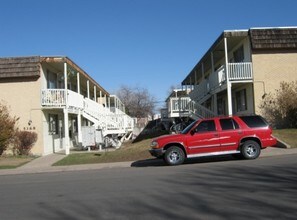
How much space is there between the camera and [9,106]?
26.7m

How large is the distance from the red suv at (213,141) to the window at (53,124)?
46.2 feet

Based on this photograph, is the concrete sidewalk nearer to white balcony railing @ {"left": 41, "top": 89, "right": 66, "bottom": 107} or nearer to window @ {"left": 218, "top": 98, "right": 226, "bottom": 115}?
white balcony railing @ {"left": 41, "top": 89, "right": 66, "bottom": 107}

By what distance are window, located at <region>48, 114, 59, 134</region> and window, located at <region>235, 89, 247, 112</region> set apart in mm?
13418

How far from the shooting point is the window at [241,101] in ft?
96.8

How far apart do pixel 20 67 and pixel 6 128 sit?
389 cm

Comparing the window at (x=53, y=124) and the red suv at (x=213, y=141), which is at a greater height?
the window at (x=53, y=124)

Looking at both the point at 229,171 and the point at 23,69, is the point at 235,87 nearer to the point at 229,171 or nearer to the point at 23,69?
the point at 23,69

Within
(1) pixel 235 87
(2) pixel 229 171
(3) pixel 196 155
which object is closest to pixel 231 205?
(2) pixel 229 171

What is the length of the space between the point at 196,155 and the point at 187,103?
13421 millimetres

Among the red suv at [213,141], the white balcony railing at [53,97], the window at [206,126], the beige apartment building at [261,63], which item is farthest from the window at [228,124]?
the white balcony railing at [53,97]

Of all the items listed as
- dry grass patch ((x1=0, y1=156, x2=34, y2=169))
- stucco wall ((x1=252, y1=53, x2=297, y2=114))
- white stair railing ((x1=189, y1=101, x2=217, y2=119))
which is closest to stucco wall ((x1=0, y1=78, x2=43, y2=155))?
dry grass patch ((x1=0, y1=156, x2=34, y2=169))

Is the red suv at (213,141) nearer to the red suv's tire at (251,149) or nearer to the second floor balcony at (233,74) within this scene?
the red suv's tire at (251,149)

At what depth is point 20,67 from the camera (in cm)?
2614

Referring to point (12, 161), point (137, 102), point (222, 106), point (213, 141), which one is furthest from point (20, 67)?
point (137, 102)
